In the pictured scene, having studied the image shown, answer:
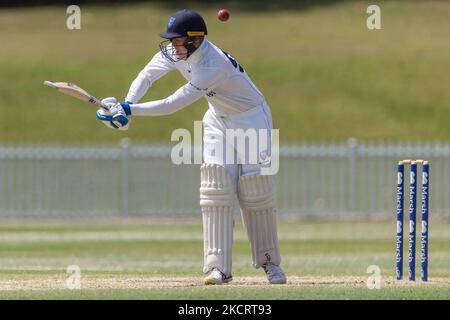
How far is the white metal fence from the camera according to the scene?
23.5 meters

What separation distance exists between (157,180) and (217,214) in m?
13.6

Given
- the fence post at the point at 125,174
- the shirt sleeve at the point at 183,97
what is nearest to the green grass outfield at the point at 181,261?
the fence post at the point at 125,174

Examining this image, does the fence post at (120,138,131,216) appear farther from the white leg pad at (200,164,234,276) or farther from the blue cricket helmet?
the blue cricket helmet

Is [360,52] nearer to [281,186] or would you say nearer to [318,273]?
[281,186]

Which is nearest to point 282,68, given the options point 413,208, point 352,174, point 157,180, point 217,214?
point 352,174

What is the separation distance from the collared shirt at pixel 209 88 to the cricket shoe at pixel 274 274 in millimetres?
1321

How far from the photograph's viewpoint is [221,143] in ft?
33.8

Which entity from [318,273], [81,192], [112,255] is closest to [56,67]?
[81,192]

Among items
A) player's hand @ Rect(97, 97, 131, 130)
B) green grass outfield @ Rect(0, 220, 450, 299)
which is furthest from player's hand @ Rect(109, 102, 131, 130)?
green grass outfield @ Rect(0, 220, 450, 299)

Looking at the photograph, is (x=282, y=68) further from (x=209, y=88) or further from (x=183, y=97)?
(x=183, y=97)

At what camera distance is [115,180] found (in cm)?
2389

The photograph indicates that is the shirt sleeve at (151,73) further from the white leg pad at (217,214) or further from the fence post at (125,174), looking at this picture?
the fence post at (125,174)

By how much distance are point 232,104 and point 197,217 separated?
1348 cm

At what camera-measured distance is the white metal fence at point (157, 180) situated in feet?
77.3
